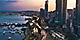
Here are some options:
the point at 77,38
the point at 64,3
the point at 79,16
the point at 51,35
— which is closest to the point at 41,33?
the point at 51,35

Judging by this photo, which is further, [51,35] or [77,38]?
[77,38]

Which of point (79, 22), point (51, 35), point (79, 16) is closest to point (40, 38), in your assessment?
point (51, 35)

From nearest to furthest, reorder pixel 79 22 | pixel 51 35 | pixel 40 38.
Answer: pixel 40 38
pixel 51 35
pixel 79 22

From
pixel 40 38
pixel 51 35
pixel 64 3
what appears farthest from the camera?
pixel 64 3

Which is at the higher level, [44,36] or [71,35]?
[44,36]

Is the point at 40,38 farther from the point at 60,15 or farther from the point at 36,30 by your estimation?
the point at 60,15

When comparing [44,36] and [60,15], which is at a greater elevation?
[44,36]

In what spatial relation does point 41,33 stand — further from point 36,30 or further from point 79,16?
point 79,16

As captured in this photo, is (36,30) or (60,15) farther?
(60,15)

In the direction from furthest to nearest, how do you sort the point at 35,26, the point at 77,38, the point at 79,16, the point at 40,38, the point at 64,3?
the point at 64,3 < the point at 79,16 < the point at 77,38 < the point at 35,26 < the point at 40,38
